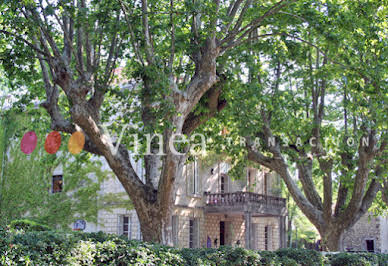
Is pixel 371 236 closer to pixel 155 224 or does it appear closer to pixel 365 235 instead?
pixel 365 235

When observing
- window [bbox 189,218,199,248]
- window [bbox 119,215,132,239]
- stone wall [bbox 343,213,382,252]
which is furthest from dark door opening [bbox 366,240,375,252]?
window [bbox 119,215,132,239]

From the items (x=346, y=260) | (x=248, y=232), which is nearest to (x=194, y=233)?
(x=248, y=232)

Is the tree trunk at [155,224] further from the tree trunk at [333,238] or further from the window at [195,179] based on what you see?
the window at [195,179]

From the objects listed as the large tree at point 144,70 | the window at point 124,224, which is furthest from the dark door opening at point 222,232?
the large tree at point 144,70

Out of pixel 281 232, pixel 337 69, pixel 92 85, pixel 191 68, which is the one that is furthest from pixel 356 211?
pixel 281 232

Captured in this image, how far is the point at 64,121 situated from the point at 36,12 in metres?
2.68

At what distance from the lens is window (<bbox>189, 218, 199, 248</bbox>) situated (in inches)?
1110

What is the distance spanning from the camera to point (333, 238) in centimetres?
1611

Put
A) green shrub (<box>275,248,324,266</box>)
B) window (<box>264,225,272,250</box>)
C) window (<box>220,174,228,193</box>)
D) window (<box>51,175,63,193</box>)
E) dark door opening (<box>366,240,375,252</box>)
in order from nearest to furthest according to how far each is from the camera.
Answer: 1. green shrub (<box>275,248,324,266</box>)
2. window (<box>51,175,63,193</box>)
3. window (<box>220,174,228,193</box>)
4. window (<box>264,225,272,250</box>)
5. dark door opening (<box>366,240,375,252</box>)

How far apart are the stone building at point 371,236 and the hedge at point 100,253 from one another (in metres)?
32.8

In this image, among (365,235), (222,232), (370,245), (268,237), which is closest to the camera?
(222,232)

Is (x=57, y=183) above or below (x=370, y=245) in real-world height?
above

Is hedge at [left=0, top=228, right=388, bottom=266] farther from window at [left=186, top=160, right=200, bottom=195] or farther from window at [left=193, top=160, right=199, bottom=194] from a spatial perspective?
window at [left=193, top=160, right=199, bottom=194]

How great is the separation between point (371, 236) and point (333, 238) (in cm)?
2718
